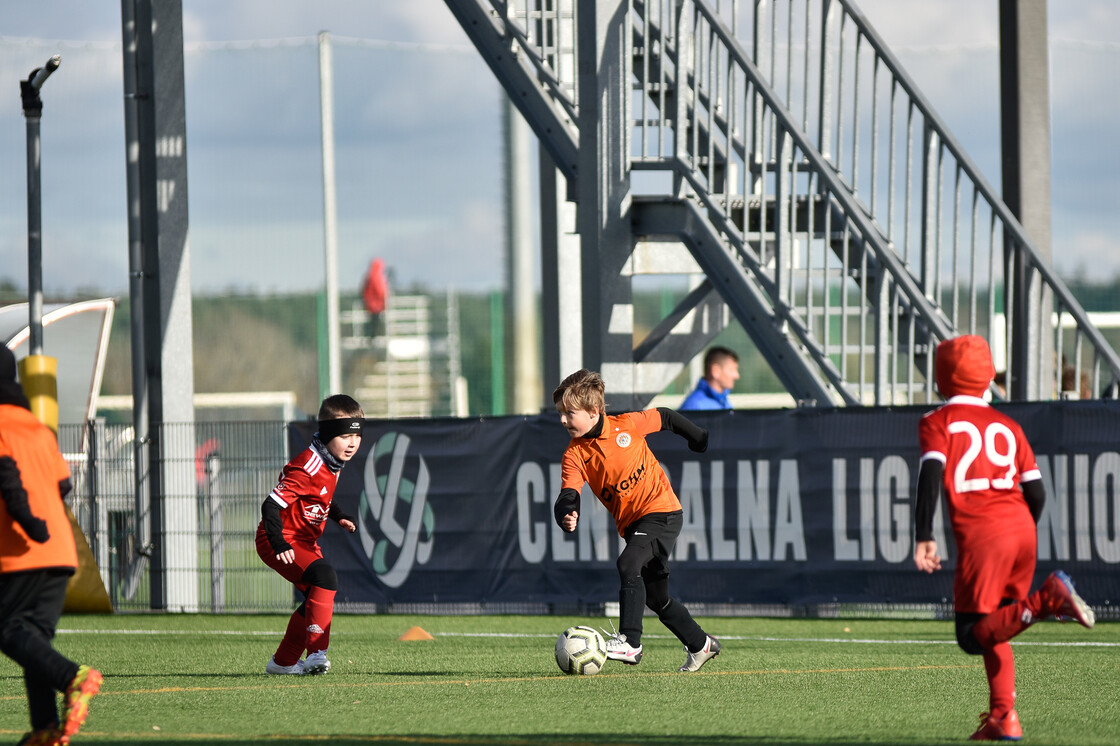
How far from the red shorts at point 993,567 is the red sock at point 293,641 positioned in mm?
3912

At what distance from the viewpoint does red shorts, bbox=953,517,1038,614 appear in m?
5.80

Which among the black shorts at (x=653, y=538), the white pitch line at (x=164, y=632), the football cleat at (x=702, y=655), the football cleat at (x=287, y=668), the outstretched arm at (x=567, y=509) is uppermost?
the outstretched arm at (x=567, y=509)

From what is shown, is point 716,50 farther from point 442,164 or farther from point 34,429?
point 442,164

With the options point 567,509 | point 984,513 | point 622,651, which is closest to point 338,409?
point 567,509

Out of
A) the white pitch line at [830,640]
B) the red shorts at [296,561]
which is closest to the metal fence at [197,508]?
the white pitch line at [830,640]

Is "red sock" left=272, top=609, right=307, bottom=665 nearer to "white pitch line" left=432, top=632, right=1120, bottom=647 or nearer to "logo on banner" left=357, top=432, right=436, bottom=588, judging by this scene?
"white pitch line" left=432, top=632, right=1120, bottom=647

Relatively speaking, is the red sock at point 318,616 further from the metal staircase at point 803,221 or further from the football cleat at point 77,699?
the metal staircase at point 803,221

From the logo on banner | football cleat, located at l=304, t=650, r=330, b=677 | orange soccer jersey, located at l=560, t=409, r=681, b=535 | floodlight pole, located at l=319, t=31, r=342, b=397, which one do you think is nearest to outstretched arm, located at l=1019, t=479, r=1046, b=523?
orange soccer jersey, located at l=560, t=409, r=681, b=535

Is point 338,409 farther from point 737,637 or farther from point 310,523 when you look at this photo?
point 737,637

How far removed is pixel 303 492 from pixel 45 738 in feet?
9.73

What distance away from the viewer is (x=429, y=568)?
1321cm

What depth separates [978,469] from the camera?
589 centimetres

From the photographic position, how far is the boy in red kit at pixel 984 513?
5.79 m

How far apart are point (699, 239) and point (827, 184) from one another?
4.19 feet
